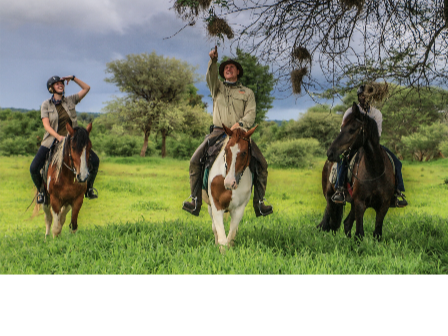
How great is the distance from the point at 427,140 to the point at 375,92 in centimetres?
1708

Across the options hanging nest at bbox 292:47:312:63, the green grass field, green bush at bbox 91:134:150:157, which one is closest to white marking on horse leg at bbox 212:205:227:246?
the green grass field

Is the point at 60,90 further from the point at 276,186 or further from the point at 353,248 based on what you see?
the point at 276,186

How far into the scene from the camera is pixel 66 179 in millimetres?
5102

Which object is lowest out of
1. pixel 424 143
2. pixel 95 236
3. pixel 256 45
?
pixel 95 236

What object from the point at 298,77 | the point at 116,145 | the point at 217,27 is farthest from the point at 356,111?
the point at 116,145

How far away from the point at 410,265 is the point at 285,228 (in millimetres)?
2573

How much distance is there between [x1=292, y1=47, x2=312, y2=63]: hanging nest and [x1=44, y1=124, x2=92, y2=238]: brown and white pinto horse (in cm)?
354

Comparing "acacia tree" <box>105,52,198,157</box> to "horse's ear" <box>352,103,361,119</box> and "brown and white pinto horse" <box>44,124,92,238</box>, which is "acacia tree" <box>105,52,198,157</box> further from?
"horse's ear" <box>352,103,361,119</box>

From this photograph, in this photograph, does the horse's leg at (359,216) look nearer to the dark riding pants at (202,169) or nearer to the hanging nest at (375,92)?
the dark riding pants at (202,169)

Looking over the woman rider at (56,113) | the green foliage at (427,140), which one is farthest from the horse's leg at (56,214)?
the green foliage at (427,140)

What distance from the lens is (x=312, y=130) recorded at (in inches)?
930
